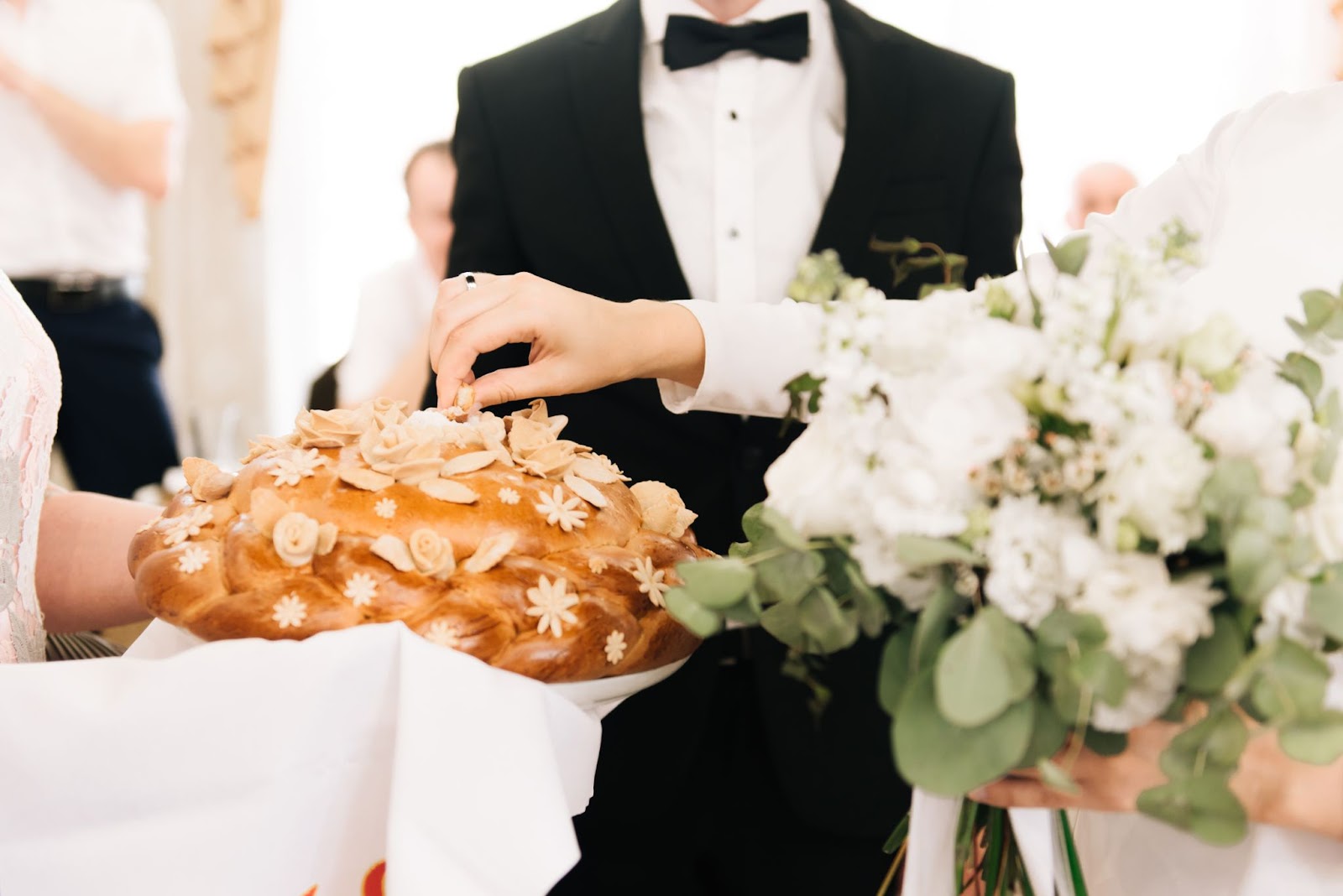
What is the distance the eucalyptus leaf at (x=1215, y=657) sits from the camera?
59cm

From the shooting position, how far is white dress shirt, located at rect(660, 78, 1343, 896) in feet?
2.58

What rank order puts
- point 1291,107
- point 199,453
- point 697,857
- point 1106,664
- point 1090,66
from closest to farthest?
point 1106,664, point 1291,107, point 697,857, point 1090,66, point 199,453

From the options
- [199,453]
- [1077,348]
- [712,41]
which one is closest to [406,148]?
[199,453]

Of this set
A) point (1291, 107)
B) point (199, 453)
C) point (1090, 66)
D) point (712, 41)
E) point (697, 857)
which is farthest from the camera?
point (199, 453)

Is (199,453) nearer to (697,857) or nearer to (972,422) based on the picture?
(697,857)

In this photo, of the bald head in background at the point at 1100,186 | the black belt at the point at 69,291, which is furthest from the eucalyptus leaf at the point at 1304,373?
the bald head in background at the point at 1100,186

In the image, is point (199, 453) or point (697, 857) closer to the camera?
point (697, 857)

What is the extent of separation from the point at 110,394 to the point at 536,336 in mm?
2382

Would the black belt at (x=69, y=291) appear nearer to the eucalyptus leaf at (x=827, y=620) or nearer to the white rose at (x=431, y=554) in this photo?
the white rose at (x=431, y=554)

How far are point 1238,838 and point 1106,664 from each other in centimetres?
13

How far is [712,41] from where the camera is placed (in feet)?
5.73

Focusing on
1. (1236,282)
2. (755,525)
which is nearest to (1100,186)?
(1236,282)

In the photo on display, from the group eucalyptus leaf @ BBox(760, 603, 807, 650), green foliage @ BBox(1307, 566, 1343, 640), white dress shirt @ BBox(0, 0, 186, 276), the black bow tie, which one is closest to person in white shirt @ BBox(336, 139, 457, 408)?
white dress shirt @ BBox(0, 0, 186, 276)

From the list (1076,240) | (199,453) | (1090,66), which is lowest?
(199,453)
